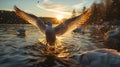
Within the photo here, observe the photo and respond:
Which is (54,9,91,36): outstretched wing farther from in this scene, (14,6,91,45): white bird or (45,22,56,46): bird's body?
(45,22,56,46): bird's body

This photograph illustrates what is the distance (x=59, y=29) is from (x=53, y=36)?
556 mm

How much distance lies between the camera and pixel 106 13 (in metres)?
69.6

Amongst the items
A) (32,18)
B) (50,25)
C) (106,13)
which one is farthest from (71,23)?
(106,13)

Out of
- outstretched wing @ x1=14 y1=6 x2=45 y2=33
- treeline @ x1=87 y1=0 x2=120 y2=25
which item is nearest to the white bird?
outstretched wing @ x1=14 y1=6 x2=45 y2=33

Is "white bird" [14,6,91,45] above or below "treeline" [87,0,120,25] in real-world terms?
below

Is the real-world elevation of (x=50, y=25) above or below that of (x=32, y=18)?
below

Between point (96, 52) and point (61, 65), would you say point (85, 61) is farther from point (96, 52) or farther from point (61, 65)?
point (61, 65)

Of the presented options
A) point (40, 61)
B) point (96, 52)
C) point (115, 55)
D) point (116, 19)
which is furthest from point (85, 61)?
point (116, 19)

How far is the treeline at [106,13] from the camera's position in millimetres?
61281

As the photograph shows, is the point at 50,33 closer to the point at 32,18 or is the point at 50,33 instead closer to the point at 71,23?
the point at 71,23

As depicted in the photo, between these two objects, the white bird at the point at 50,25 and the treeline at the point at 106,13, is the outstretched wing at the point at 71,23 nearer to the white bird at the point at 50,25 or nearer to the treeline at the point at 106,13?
the white bird at the point at 50,25

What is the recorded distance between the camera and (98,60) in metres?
7.13

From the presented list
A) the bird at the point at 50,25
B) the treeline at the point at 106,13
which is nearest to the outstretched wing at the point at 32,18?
the bird at the point at 50,25

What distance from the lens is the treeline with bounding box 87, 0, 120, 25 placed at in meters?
61.3
